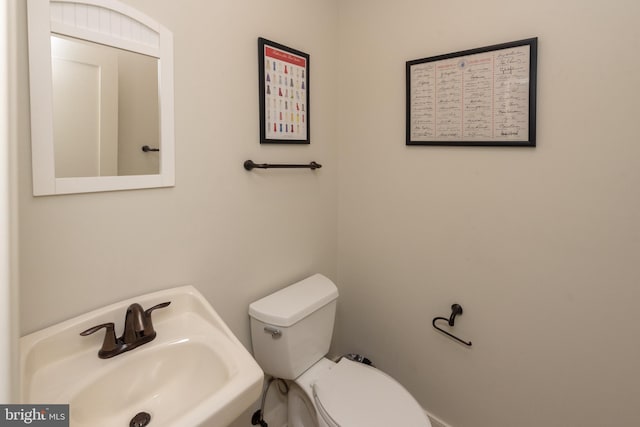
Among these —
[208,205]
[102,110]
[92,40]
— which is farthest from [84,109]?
[208,205]

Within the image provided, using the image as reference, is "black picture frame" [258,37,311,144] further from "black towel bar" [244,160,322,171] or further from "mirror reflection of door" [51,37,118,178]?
"mirror reflection of door" [51,37,118,178]

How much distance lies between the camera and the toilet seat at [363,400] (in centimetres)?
123

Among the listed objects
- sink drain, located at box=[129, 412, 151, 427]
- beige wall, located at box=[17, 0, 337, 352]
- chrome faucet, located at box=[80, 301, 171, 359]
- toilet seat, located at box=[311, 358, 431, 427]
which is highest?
beige wall, located at box=[17, 0, 337, 352]

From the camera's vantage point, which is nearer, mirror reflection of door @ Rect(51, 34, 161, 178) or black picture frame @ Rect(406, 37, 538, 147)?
mirror reflection of door @ Rect(51, 34, 161, 178)

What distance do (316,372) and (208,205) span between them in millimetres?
888

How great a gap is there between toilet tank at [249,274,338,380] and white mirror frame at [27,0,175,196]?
67 cm

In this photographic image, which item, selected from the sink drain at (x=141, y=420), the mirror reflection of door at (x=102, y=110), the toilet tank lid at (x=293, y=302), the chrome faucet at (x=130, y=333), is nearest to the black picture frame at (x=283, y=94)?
the mirror reflection of door at (x=102, y=110)

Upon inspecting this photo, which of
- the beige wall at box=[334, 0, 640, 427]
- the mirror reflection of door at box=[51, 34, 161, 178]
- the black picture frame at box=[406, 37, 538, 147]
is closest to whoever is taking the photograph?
the mirror reflection of door at box=[51, 34, 161, 178]

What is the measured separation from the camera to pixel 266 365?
1.49 m

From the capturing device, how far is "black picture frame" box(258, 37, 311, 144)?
146 cm

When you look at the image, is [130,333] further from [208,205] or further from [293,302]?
[293,302]

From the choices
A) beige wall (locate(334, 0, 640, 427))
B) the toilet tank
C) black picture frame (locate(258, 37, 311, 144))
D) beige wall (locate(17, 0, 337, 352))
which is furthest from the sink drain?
beige wall (locate(334, 0, 640, 427))

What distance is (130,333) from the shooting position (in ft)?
3.31

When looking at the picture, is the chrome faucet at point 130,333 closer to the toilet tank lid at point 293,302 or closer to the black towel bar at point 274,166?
the toilet tank lid at point 293,302
